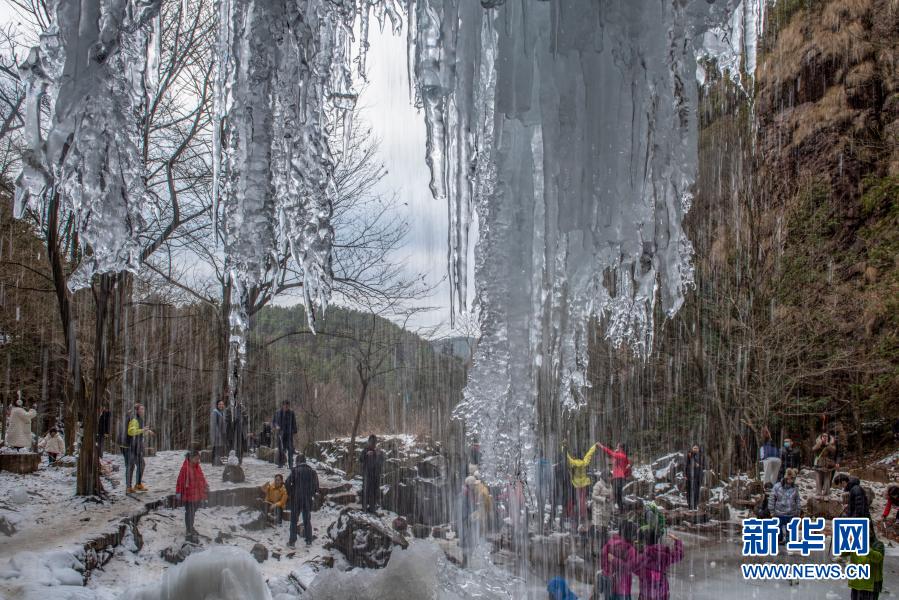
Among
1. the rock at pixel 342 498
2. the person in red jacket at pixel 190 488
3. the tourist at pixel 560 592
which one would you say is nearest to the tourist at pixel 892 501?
the tourist at pixel 560 592

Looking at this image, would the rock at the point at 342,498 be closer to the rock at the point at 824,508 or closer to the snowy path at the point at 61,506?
the snowy path at the point at 61,506

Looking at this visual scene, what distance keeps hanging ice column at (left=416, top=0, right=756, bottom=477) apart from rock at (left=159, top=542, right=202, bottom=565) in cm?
658

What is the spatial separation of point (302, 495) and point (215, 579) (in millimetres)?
4942

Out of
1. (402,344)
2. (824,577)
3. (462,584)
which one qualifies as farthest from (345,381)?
(824,577)

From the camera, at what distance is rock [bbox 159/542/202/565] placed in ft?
23.3

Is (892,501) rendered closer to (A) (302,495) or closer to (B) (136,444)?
(A) (302,495)

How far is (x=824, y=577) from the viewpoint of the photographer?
7.50m

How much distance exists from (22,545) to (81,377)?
2.73 meters

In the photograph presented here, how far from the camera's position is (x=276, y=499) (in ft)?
30.1

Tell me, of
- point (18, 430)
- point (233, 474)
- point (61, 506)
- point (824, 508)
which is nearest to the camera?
point (61, 506)

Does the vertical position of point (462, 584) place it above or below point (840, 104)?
below

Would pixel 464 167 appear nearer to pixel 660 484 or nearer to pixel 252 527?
pixel 252 527

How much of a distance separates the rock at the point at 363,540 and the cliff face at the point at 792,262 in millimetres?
8798

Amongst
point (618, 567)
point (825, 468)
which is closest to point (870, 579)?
point (618, 567)
